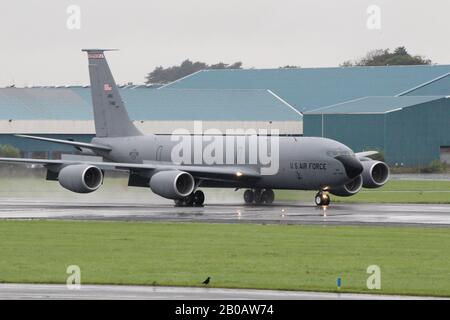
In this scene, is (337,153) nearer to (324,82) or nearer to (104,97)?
(104,97)

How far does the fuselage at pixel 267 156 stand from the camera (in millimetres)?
55375

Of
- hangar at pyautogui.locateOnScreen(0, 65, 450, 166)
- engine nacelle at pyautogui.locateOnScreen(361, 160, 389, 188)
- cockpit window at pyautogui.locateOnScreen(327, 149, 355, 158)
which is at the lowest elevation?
engine nacelle at pyautogui.locateOnScreen(361, 160, 389, 188)

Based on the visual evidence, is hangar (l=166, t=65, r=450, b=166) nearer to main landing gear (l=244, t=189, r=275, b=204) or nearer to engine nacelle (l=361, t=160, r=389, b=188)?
engine nacelle (l=361, t=160, r=389, b=188)

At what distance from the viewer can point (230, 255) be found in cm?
3108

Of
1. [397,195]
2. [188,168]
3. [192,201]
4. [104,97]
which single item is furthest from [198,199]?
[397,195]

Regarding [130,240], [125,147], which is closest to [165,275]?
[130,240]

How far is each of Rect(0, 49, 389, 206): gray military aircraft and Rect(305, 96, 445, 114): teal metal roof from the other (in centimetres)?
4633

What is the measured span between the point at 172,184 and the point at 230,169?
467 centimetres

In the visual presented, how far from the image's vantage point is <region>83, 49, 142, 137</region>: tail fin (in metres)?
64.7

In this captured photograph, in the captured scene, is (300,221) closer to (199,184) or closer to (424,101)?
(199,184)

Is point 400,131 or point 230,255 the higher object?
point 400,131

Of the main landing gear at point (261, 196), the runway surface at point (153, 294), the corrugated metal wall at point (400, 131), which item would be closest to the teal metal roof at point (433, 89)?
the corrugated metal wall at point (400, 131)

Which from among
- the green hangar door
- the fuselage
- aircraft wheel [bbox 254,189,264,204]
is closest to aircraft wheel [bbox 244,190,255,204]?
aircraft wheel [bbox 254,189,264,204]
